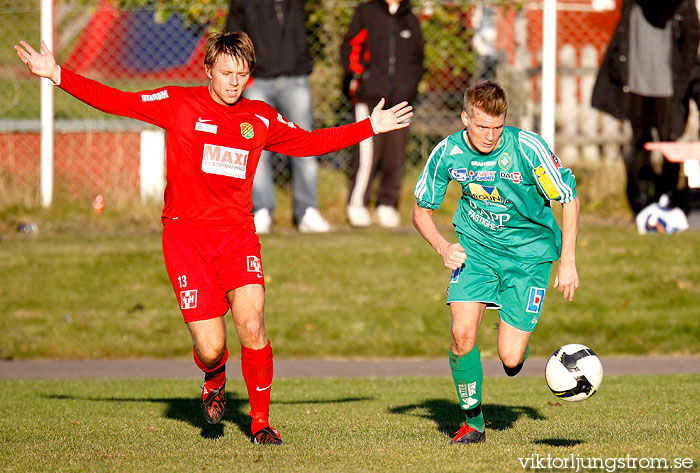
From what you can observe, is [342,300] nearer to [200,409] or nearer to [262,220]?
[262,220]

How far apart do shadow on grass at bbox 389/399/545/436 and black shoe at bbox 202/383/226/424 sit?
1493 millimetres

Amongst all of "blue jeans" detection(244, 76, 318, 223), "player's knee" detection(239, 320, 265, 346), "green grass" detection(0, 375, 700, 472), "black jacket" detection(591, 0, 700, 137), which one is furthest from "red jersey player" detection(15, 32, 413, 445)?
"black jacket" detection(591, 0, 700, 137)

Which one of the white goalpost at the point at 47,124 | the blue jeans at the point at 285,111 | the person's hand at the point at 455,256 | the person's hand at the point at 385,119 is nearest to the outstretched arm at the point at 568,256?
the person's hand at the point at 455,256

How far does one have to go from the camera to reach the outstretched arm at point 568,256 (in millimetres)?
6152

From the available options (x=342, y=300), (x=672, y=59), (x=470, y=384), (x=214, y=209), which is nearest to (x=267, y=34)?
(x=342, y=300)

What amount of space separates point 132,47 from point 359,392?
7.68 m

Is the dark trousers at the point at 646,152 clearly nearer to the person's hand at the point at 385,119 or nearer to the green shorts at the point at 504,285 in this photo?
the green shorts at the point at 504,285

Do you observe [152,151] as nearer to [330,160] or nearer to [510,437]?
[330,160]

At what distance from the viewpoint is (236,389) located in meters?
9.24

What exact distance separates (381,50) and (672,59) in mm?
3628

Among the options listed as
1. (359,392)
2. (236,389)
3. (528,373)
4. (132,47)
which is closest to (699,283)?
(528,373)

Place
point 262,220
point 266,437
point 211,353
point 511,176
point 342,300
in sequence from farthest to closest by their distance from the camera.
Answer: point 262,220 → point 342,300 → point 211,353 → point 511,176 → point 266,437

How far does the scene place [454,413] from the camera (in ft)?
25.4

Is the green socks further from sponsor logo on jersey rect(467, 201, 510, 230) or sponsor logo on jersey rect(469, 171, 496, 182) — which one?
sponsor logo on jersey rect(469, 171, 496, 182)
